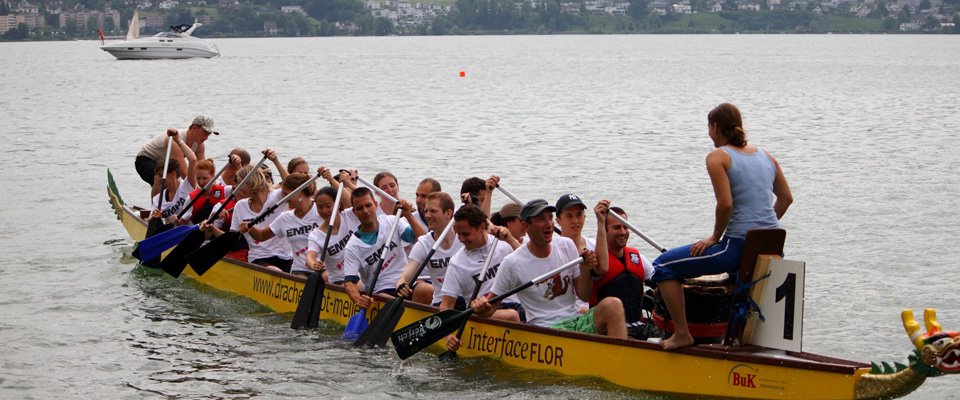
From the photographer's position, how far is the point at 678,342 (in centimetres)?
970

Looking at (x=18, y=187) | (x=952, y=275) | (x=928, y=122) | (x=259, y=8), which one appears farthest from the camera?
(x=259, y=8)

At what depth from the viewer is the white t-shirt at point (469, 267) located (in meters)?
11.4

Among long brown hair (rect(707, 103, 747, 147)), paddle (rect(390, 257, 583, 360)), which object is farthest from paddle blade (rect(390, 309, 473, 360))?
long brown hair (rect(707, 103, 747, 147))

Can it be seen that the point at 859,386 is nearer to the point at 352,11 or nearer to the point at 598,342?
the point at 598,342

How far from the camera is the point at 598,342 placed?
1023 centimetres

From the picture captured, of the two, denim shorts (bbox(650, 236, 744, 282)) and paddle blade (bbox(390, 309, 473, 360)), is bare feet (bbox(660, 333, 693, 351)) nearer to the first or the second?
denim shorts (bbox(650, 236, 744, 282))

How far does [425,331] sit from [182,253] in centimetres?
539

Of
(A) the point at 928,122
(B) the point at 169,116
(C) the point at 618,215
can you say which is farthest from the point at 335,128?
(C) the point at 618,215

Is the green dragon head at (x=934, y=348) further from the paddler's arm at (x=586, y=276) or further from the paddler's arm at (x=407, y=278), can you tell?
the paddler's arm at (x=407, y=278)

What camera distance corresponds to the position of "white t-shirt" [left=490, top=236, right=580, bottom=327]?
10594 mm

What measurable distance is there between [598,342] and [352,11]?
602ft

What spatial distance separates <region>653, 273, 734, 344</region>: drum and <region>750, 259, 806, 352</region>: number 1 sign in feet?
0.92

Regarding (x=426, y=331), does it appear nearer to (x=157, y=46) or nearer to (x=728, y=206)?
(x=728, y=206)

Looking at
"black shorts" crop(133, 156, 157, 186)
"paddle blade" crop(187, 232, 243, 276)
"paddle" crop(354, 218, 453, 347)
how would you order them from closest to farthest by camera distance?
"paddle" crop(354, 218, 453, 347) → "paddle blade" crop(187, 232, 243, 276) → "black shorts" crop(133, 156, 157, 186)
